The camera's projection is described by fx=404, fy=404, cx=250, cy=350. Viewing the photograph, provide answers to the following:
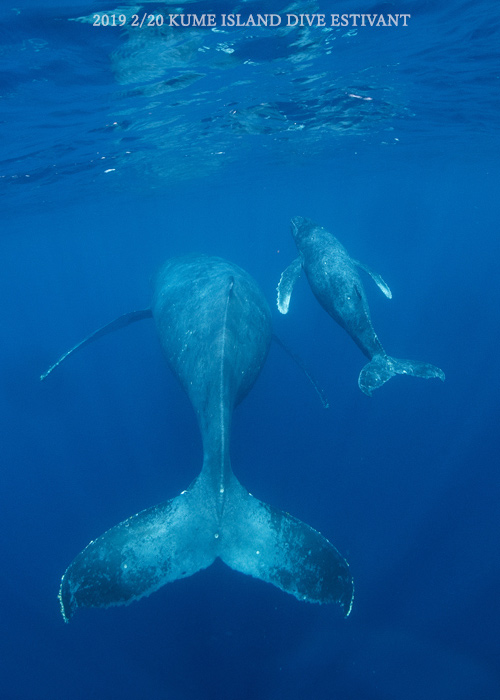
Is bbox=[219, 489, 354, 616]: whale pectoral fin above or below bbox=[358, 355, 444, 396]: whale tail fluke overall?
below

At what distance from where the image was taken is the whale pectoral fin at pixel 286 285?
12.3 meters

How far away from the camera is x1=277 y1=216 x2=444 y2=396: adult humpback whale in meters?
10.2

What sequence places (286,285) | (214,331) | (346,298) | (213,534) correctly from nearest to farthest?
(213,534) → (214,331) → (346,298) → (286,285)

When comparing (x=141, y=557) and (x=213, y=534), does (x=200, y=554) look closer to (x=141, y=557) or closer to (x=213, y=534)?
(x=213, y=534)

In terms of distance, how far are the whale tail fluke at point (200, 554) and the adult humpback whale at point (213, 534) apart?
0.5 inches

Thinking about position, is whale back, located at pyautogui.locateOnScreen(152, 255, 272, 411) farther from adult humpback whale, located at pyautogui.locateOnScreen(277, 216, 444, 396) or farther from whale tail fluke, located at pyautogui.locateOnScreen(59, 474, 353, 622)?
adult humpback whale, located at pyautogui.locateOnScreen(277, 216, 444, 396)

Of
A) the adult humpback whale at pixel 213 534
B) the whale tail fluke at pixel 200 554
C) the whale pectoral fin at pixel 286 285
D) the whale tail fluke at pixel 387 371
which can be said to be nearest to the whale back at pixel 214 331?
the adult humpback whale at pixel 213 534

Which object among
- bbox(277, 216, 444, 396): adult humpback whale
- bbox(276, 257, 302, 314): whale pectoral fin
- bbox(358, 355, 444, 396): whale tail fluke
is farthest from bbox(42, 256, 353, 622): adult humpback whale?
bbox(276, 257, 302, 314): whale pectoral fin

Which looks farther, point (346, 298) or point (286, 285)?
point (286, 285)

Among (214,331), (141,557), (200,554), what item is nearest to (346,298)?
(214,331)

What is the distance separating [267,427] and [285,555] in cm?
831

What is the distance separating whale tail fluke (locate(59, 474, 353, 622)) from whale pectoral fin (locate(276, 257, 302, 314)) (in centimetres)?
679

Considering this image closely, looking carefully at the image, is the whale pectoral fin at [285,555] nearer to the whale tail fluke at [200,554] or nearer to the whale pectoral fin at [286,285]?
the whale tail fluke at [200,554]

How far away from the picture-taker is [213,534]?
634 centimetres
